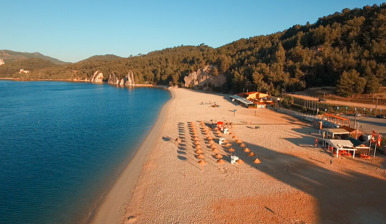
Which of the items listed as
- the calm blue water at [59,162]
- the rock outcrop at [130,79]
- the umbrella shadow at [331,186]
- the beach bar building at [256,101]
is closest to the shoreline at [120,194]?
the calm blue water at [59,162]

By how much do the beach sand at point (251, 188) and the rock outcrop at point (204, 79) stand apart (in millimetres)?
64547

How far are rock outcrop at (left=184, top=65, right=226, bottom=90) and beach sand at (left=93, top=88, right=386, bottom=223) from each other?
6455cm

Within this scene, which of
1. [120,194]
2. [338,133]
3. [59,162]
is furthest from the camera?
[338,133]

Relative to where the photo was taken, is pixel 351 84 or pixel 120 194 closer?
pixel 120 194

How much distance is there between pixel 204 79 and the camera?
93625 mm

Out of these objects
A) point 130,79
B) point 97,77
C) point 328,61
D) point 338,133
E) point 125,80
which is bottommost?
point 338,133

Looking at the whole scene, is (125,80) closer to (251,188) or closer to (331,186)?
(251,188)

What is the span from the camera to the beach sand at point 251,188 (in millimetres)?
12977

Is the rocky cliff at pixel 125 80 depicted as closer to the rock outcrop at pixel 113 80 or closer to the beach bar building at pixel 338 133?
the rock outcrop at pixel 113 80

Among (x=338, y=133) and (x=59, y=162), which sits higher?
(x=338, y=133)

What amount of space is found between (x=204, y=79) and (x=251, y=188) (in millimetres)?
80033

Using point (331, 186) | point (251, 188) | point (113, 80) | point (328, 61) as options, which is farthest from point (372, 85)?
point (113, 80)

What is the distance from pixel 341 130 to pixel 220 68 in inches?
2685

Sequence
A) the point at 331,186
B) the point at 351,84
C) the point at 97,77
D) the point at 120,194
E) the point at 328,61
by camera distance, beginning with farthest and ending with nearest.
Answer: the point at 97,77
the point at 328,61
the point at 351,84
the point at 331,186
the point at 120,194
